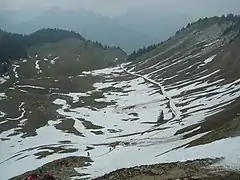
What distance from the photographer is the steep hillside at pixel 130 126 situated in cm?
3888

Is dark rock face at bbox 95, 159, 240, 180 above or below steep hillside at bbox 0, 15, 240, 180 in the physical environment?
below

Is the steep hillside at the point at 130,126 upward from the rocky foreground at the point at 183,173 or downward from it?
upward

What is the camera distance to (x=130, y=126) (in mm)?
106500

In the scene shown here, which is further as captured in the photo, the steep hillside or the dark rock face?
the steep hillside

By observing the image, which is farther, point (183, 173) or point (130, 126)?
point (130, 126)

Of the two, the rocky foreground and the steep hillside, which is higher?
the steep hillside

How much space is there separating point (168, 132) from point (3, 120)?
56276mm

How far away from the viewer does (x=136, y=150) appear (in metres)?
64.7

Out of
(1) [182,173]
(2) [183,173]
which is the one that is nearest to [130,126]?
(1) [182,173]

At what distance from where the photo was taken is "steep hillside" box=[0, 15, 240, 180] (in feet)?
128

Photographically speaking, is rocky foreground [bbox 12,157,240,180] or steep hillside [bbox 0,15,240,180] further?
steep hillside [bbox 0,15,240,180]

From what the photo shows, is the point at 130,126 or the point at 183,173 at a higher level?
the point at 130,126

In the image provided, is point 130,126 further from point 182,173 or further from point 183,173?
point 183,173

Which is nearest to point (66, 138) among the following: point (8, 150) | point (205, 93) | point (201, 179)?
point (8, 150)
